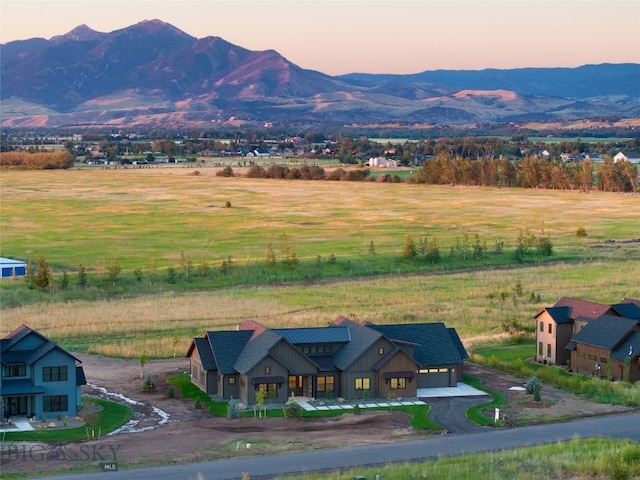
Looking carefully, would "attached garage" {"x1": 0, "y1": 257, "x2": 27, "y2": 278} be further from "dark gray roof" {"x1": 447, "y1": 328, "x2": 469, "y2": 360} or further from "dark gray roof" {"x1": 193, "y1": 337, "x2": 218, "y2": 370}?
"dark gray roof" {"x1": 447, "y1": 328, "x2": 469, "y2": 360}

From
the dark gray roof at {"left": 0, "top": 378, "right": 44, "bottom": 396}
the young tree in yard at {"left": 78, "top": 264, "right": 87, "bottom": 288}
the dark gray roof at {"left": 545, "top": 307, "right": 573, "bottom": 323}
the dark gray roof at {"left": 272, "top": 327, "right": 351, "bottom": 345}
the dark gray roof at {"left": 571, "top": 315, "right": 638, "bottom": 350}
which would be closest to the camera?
the dark gray roof at {"left": 0, "top": 378, "right": 44, "bottom": 396}

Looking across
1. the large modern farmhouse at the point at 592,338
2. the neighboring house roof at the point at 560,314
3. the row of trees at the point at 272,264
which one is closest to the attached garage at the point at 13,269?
the row of trees at the point at 272,264

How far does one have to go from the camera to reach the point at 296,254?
275ft

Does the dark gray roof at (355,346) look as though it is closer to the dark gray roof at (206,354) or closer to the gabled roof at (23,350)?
the dark gray roof at (206,354)

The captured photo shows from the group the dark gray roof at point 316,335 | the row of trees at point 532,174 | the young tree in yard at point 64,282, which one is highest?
the row of trees at point 532,174

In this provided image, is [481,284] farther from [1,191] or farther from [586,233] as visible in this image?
[1,191]

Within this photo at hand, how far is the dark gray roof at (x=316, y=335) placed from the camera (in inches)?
1748

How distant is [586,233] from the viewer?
325 ft

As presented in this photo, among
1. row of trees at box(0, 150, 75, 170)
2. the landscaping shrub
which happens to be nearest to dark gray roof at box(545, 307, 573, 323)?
the landscaping shrub

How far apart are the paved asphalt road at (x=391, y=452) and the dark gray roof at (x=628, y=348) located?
5539mm

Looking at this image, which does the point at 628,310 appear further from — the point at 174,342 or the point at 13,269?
the point at 13,269

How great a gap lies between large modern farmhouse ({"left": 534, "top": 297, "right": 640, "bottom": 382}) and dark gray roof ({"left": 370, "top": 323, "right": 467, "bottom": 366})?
5054mm

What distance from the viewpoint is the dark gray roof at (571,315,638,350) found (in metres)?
45.7

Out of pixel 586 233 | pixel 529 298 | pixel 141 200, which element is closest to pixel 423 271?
pixel 529 298
